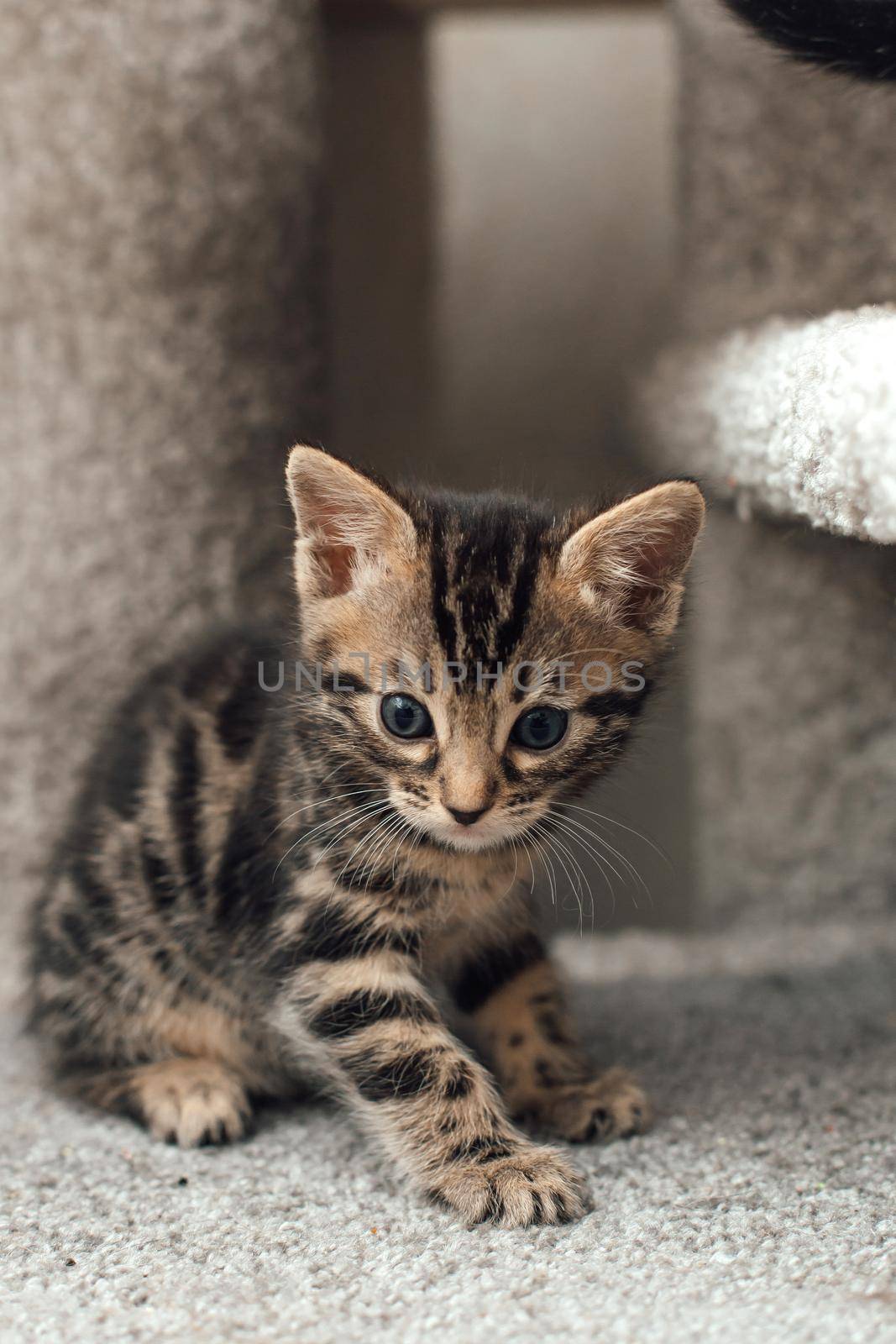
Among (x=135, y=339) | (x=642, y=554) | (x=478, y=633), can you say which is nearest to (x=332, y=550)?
(x=478, y=633)

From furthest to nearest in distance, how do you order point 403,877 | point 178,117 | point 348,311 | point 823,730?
point 348,311
point 823,730
point 178,117
point 403,877

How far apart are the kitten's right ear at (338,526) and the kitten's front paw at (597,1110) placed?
55 centimetres

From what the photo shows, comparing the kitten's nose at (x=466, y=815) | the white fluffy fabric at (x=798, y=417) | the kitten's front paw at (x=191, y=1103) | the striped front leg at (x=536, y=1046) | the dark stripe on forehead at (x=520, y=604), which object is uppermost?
the white fluffy fabric at (x=798, y=417)

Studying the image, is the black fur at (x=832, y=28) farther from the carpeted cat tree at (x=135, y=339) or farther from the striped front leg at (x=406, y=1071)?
the striped front leg at (x=406, y=1071)

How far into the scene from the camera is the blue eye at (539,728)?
1114 mm

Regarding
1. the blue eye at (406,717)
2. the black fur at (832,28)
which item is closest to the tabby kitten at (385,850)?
the blue eye at (406,717)

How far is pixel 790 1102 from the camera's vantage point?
1281mm

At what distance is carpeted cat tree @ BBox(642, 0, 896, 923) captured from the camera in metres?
1.50

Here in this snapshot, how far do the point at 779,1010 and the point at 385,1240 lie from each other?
0.68 metres

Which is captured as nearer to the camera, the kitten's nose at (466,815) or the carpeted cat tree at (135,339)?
the kitten's nose at (466,815)

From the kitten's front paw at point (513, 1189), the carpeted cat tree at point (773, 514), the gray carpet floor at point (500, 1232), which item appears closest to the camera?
the gray carpet floor at point (500, 1232)

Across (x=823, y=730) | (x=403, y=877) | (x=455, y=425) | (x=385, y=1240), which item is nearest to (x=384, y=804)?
(x=403, y=877)

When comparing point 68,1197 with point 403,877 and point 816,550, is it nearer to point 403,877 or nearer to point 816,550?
point 403,877

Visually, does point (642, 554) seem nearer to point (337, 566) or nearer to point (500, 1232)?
point (337, 566)
